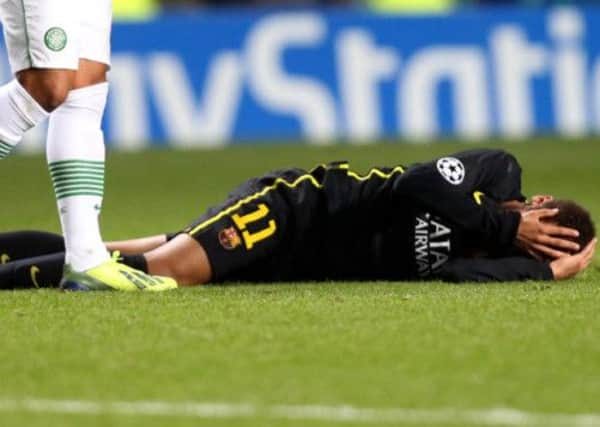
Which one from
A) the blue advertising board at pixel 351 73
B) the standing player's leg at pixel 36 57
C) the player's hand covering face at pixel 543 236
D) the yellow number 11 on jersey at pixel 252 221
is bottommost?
the blue advertising board at pixel 351 73

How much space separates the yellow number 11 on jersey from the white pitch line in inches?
79.4

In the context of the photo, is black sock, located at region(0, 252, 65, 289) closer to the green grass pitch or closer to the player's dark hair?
the green grass pitch

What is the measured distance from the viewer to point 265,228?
5988mm

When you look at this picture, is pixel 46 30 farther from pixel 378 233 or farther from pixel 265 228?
pixel 378 233

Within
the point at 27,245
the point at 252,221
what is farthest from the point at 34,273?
the point at 252,221

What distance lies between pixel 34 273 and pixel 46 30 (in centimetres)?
88

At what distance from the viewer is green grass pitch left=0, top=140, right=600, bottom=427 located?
3.86 m

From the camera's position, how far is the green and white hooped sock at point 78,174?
5.70m

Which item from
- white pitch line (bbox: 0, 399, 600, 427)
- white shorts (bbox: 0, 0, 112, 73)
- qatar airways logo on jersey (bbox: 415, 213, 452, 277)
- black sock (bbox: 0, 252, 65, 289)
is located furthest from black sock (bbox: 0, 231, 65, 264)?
white pitch line (bbox: 0, 399, 600, 427)

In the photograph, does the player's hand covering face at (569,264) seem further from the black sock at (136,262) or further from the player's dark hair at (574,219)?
the black sock at (136,262)

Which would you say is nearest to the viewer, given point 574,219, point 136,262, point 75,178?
point 75,178

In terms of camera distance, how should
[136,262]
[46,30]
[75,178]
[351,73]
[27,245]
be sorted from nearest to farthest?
[46,30], [75,178], [136,262], [27,245], [351,73]

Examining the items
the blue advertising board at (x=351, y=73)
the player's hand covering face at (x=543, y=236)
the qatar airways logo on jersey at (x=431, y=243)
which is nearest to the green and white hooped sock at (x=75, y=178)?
the qatar airways logo on jersey at (x=431, y=243)

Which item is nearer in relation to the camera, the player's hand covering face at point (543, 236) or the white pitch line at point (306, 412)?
the white pitch line at point (306, 412)
